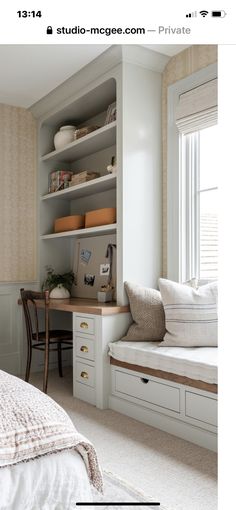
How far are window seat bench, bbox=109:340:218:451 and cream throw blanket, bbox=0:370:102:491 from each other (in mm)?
1107

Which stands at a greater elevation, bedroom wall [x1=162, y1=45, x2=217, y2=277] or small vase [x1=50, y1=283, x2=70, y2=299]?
bedroom wall [x1=162, y1=45, x2=217, y2=277]

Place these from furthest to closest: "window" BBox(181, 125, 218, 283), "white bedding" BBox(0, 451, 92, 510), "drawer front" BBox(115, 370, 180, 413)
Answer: "window" BBox(181, 125, 218, 283) < "drawer front" BBox(115, 370, 180, 413) < "white bedding" BBox(0, 451, 92, 510)

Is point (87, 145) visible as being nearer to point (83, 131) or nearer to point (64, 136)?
point (83, 131)

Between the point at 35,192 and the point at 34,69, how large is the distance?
1.23 metres

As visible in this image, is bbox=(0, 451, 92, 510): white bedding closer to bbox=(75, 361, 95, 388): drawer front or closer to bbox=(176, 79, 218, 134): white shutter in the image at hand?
bbox=(75, 361, 95, 388): drawer front

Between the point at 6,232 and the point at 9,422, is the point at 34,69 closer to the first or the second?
the point at 6,232

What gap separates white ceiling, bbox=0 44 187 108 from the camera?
3.00 m

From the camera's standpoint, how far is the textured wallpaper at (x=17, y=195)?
397cm

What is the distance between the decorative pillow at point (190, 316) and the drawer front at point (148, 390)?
0.27m

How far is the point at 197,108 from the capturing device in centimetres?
292

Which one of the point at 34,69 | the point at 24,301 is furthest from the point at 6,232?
the point at 34,69
